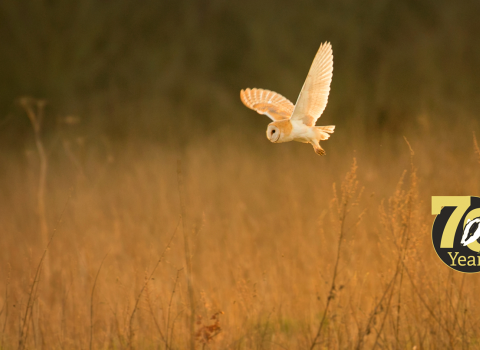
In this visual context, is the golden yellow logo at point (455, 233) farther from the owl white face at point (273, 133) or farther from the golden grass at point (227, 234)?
the owl white face at point (273, 133)

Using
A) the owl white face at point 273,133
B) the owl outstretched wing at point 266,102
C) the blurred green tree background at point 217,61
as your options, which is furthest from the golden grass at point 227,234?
the blurred green tree background at point 217,61

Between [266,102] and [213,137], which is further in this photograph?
[213,137]

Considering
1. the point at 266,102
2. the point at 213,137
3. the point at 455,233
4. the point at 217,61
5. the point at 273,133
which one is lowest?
the point at 455,233

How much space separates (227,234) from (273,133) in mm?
3361

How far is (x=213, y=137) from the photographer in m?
7.10

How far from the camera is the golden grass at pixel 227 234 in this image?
2549 mm

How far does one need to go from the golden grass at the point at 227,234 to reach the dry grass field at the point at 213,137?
0.10 feet

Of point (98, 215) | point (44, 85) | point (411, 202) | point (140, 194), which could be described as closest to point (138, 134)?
point (44, 85)

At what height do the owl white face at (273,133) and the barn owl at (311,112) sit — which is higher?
the barn owl at (311,112)

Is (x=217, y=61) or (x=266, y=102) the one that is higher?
(x=217, y=61)

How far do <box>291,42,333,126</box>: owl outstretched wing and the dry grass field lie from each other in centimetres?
146

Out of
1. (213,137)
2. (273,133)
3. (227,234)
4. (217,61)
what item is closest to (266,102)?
(273,133)

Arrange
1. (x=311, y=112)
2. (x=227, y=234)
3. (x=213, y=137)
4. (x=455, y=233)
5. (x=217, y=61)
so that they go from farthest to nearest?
1. (x=217, y=61)
2. (x=213, y=137)
3. (x=227, y=234)
4. (x=455, y=233)
5. (x=311, y=112)

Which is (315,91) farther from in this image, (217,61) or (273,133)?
(217,61)
